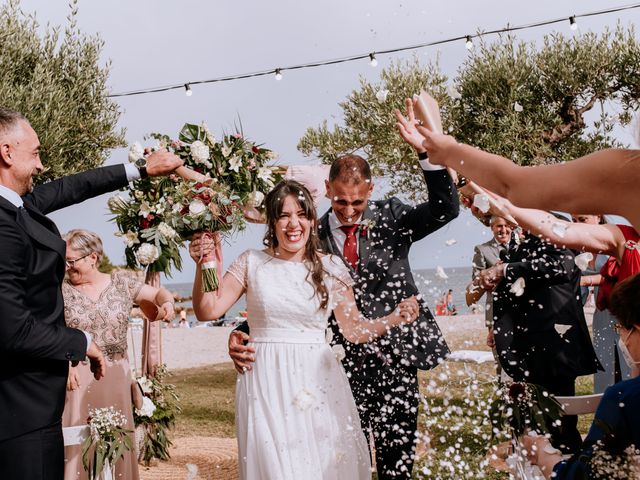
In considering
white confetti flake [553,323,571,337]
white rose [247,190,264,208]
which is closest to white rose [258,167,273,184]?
white rose [247,190,264,208]

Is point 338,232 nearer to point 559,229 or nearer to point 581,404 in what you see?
point 559,229

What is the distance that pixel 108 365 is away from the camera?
4789 mm

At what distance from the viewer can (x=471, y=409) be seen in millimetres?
8750

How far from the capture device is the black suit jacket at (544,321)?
4859 millimetres

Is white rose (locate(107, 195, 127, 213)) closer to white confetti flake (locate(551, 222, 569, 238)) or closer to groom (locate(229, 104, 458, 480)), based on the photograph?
groom (locate(229, 104, 458, 480))

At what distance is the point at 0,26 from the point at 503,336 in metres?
10.1

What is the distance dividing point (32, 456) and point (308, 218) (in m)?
1.70

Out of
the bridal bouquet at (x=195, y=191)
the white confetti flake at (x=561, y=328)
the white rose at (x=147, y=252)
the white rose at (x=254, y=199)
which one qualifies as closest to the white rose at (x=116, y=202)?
the bridal bouquet at (x=195, y=191)

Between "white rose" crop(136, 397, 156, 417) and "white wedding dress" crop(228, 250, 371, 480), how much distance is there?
300 centimetres

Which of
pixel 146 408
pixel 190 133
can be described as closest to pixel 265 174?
pixel 190 133

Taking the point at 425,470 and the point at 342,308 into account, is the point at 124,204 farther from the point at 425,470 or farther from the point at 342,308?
the point at 425,470

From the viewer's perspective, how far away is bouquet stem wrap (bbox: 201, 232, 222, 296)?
3.53 meters

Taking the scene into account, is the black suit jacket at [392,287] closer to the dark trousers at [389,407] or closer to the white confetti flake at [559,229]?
the dark trousers at [389,407]

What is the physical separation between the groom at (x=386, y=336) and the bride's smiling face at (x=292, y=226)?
0.41m
